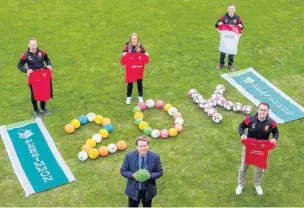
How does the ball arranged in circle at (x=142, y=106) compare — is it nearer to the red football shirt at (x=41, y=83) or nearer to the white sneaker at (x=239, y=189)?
the red football shirt at (x=41, y=83)

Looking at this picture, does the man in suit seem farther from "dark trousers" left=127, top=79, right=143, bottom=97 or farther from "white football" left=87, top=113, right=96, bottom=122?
"dark trousers" left=127, top=79, right=143, bottom=97

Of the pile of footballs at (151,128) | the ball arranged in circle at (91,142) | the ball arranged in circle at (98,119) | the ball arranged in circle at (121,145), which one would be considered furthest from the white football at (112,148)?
the ball arranged in circle at (98,119)

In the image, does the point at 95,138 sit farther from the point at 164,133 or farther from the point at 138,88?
the point at 138,88

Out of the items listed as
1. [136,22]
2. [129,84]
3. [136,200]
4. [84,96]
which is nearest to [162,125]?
[129,84]

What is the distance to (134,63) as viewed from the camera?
11.6m

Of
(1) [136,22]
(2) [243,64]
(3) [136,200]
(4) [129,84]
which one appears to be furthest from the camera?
(1) [136,22]

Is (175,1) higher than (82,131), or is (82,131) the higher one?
(175,1)

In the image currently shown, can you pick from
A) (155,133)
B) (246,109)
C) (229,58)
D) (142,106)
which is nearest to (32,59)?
(142,106)

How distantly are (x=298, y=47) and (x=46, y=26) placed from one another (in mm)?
8354

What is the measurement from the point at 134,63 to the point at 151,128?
1.67m

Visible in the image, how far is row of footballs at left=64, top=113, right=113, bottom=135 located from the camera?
1113 centimetres

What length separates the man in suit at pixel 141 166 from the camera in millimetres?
7191

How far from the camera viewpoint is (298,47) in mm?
15148

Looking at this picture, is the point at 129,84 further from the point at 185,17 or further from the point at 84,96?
the point at 185,17
